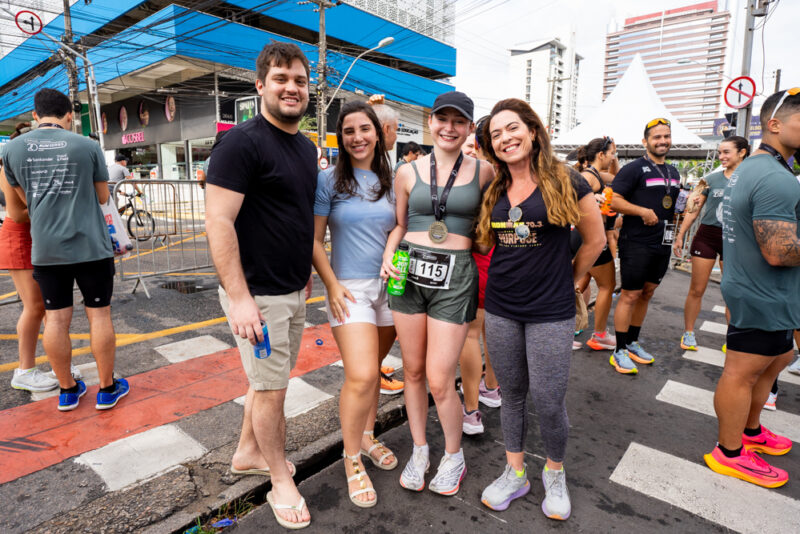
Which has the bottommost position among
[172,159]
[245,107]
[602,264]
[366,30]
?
[602,264]

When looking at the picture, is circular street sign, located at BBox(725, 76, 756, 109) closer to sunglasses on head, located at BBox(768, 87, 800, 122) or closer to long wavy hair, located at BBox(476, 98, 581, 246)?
sunglasses on head, located at BBox(768, 87, 800, 122)

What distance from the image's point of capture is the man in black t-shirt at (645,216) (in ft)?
13.2

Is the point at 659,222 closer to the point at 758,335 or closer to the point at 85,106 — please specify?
the point at 758,335

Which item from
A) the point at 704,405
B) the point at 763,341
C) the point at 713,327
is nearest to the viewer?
the point at 763,341

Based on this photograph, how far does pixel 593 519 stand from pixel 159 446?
2506mm

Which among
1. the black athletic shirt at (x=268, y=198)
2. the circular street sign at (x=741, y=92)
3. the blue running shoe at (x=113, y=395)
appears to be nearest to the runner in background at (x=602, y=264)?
the black athletic shirt at (x=268, y=198)

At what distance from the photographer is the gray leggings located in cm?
217

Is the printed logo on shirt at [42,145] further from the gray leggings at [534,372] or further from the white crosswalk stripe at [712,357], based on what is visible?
the white crosswalk stripe at [712,357]

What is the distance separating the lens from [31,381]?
3404 mm

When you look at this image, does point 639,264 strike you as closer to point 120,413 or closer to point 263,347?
point 263,347

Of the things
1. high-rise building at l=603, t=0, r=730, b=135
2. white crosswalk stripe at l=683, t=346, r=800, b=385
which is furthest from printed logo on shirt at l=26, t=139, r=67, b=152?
high-rise building at l=603, t=0, r=730, b=135

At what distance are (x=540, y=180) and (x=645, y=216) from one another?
2.35m

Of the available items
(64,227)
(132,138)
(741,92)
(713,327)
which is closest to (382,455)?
(64,227)

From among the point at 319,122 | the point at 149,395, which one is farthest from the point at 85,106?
the point at 149,395
